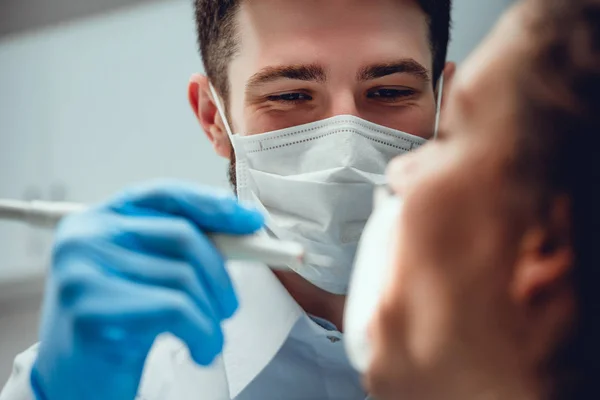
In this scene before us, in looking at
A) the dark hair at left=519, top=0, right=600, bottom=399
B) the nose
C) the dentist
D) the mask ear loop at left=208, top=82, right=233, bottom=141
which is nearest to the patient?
the dark hair at left=519, top=0, right=600, bottom=399

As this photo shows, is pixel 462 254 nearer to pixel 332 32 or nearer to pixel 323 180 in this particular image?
pixel 323 180

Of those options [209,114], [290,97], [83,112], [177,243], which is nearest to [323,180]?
[290,97]

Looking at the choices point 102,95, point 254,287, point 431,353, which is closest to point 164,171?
point 102,95

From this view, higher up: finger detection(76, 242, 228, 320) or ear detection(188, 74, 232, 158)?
ear detection(188, 74, 232, 158)

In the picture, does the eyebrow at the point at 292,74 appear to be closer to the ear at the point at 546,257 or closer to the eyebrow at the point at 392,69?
the eyebrow at the point at 392,69

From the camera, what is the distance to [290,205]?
41.2 inches

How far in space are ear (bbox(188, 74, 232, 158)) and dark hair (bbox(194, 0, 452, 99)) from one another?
31 mm

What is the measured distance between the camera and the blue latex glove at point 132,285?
743mm

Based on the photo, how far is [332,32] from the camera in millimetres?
1099

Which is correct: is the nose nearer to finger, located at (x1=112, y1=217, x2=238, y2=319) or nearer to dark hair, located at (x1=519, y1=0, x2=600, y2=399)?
finger, located at (x1=112, y1=217, x2=238, y2=319)

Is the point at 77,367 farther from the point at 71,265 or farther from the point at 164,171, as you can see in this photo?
the point at 164,171

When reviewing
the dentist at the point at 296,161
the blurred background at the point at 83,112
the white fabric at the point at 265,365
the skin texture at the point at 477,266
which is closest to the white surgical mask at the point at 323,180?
the dentist at the point at 296,161

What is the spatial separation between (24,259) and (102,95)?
1.97 feet

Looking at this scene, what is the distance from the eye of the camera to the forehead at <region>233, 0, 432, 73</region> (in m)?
1.09
